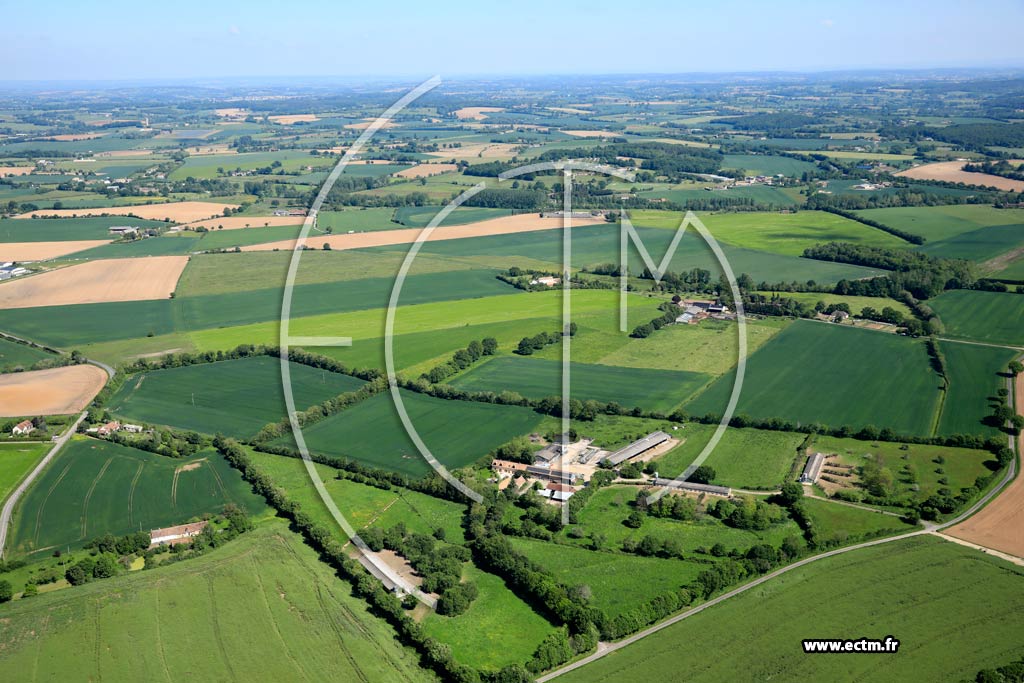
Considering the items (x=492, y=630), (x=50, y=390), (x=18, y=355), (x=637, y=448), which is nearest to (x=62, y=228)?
(x=18, y=355)

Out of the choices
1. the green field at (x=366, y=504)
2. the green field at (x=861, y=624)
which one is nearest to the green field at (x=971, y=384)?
the green field at (x=861, y=624)

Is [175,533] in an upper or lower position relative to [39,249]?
lower

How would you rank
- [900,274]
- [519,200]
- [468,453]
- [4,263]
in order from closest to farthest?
1. [468,453]
2. [900,274]
3. [4,263]
4. [519,200]

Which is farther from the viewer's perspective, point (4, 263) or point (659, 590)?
point (4, 263)

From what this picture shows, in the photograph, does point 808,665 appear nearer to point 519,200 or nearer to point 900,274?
point 900,274

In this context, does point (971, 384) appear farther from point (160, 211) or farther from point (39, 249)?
point (160, 211)

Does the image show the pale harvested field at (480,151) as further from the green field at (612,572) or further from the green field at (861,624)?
the green field at (861,624)

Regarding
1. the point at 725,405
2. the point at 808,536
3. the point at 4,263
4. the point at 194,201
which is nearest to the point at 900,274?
the point at 725,405
